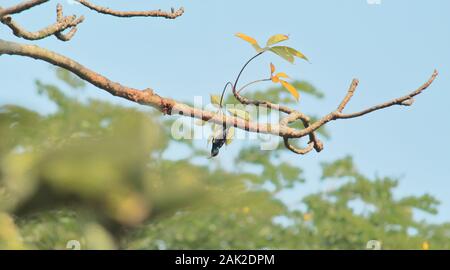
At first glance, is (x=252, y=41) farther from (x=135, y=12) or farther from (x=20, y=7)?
(x=20, y=7)

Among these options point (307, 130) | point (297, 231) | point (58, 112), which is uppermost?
point (58, 112)

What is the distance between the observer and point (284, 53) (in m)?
1.56

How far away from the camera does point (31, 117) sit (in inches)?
183

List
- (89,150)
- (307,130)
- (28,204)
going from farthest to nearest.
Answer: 1. (89,150)
2. (28,204)
3. (307,130)

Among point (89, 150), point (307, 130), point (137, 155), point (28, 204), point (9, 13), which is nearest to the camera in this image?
point (9, 13)

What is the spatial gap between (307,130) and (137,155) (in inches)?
128

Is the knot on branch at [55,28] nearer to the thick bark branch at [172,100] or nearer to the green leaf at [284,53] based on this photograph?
the thick bark branch at [172,100]

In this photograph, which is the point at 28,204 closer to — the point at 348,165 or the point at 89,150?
the point at 89,150

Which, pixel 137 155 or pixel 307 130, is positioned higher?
pixel 137 155

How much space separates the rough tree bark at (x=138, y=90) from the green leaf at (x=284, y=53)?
0.14 m

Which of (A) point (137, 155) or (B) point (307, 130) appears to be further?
(A) point (137, 155)

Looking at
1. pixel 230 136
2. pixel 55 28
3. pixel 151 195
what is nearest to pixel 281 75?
pixel 230 136
